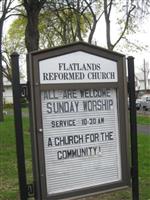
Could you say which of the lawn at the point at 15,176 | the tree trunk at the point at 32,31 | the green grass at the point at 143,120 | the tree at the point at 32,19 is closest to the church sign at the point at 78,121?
the lawn at the point at 15,176

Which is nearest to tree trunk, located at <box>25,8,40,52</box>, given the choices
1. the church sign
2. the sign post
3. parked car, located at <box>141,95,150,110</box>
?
A: the sign post

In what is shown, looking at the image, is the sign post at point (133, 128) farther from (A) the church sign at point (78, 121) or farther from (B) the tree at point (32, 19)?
(B) the tree at point (32, 19)

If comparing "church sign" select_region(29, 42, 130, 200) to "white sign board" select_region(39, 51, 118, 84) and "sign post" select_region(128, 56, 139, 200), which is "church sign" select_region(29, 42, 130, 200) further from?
"sign post" select_region(128, 56, 139, 200)

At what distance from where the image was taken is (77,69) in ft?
19.7

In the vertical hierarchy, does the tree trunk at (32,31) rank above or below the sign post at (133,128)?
above

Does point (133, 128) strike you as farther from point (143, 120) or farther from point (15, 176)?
point (143, 120)

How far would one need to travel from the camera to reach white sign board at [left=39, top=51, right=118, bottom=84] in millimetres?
5801

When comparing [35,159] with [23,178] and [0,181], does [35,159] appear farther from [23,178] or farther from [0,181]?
[0,181]

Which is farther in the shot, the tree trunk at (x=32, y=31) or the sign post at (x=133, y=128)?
the tree trunk at (x=32, y=31)

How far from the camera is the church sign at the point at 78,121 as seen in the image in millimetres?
5750

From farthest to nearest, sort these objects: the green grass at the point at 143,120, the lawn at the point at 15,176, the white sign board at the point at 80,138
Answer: the green grass at the point at 143,120, the lawn at the point at 15,176, the white sign board at the point at 80,138

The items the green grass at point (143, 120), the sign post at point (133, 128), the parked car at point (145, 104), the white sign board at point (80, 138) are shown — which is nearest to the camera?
the white sign board at point (80, 138)

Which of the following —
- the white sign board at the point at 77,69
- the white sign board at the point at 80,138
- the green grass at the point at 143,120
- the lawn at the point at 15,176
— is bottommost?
the green grass at the point at 143,120

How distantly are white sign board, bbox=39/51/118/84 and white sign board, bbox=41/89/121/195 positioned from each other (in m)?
0.14
